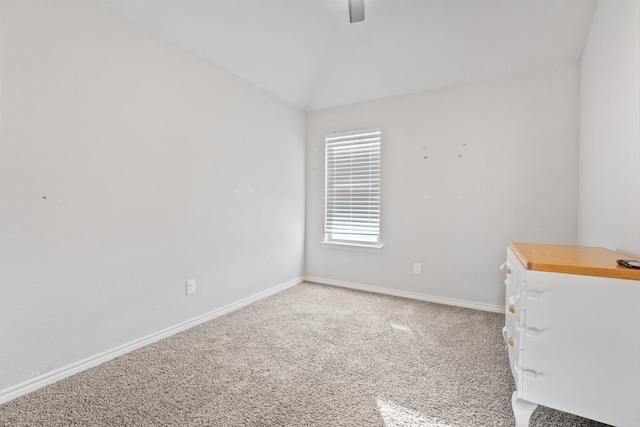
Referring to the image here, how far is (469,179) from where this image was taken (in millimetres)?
2873

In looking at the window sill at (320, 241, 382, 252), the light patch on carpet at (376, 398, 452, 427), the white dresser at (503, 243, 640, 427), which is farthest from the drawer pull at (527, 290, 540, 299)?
the window sill at (320, 241, 382, 252)

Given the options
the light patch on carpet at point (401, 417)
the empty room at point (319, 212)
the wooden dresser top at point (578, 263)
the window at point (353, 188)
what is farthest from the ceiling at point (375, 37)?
the light patch on carpet at point (401, 417)

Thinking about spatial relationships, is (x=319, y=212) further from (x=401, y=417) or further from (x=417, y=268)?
(x=401, y=417)

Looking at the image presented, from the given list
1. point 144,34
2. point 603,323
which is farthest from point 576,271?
point 144,34

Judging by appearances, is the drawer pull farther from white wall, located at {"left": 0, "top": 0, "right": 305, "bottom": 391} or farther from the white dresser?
white wall, located at {"left": 0, "top": 0, "right": 305, "bottom": 391}

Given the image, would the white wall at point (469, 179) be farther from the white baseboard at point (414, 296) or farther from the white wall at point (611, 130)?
the white wall at point (611, 130)

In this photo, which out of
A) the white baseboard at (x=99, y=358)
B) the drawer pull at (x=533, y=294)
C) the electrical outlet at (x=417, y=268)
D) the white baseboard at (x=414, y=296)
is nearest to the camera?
the drawer pull at (x=533, y=294)

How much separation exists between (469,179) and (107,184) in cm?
300

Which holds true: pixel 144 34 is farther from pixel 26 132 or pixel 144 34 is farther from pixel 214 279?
pixel 214 279

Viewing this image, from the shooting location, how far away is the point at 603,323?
3.58ft

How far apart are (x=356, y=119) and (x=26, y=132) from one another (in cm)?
284

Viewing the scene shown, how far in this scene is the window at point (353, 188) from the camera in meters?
3.39

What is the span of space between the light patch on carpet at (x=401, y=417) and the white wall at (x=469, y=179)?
1804 mm

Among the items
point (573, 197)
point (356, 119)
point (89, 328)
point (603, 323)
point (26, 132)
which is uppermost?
point (356, 119)
